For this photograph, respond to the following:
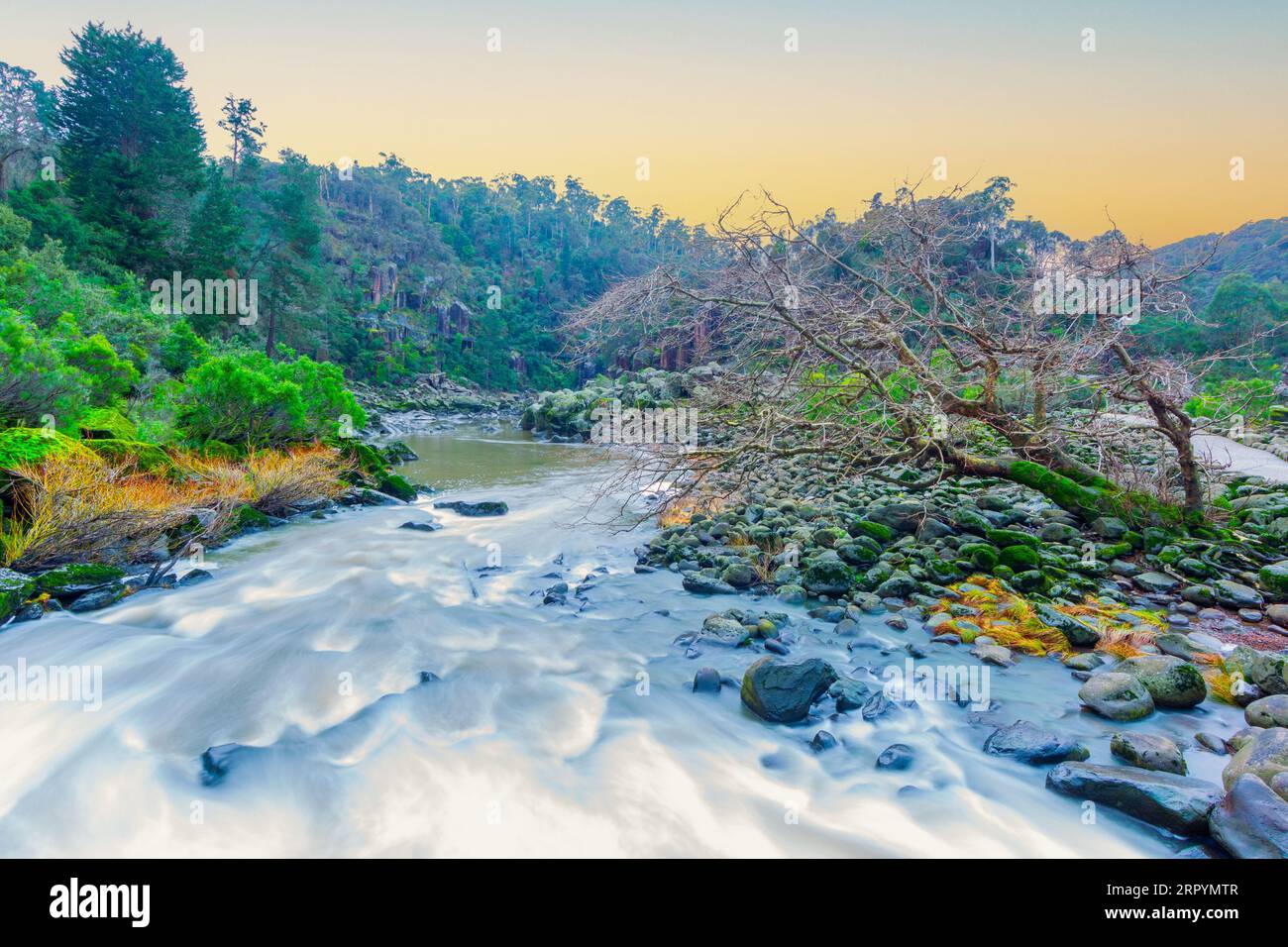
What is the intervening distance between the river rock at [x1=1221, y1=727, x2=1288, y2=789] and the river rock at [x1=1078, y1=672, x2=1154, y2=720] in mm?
626

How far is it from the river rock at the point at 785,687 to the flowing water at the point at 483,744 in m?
0.12

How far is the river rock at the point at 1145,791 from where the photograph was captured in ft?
8.77

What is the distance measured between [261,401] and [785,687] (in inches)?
383

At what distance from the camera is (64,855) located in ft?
9.30

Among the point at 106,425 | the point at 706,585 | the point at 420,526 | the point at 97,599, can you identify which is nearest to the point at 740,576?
the point at 706,585

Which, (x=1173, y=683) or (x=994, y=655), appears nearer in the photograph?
(x=1173, y=683)

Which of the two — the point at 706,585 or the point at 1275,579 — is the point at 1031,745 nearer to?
the point at 706,585

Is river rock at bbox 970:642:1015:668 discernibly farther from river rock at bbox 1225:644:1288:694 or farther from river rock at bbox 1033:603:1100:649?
river rock at bbox 1225:644:1288:694

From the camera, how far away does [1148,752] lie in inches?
121

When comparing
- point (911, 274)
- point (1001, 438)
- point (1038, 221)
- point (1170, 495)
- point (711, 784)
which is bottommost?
point (711, 784)

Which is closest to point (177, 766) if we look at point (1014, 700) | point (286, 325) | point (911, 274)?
point (1014, 700)
